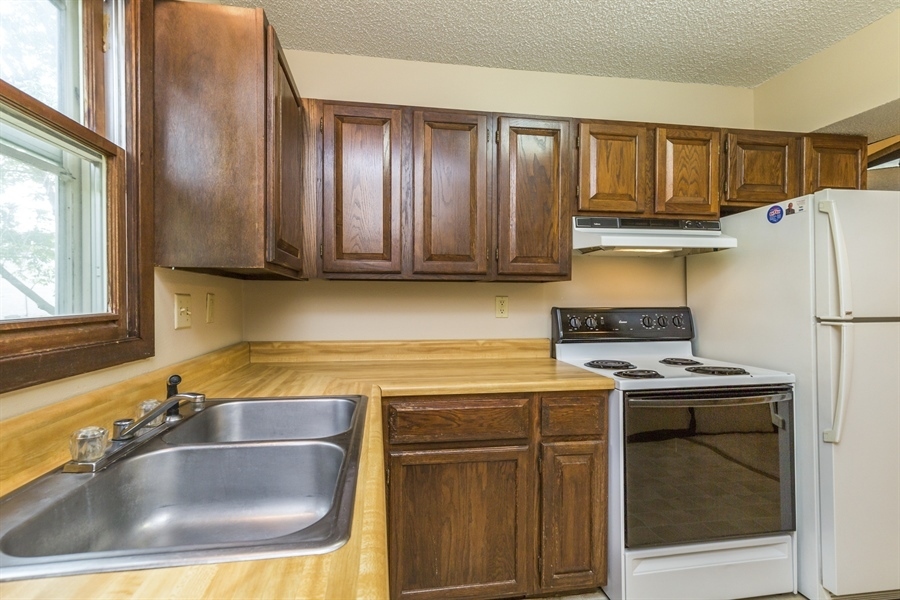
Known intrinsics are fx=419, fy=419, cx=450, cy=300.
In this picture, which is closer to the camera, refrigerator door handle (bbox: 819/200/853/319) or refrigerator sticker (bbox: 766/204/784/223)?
refrigerator door handle (bbox: 819/200/853/319)

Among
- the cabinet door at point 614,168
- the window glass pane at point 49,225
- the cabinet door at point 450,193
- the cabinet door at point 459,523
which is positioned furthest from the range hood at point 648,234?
the window glass pane at point 49,225

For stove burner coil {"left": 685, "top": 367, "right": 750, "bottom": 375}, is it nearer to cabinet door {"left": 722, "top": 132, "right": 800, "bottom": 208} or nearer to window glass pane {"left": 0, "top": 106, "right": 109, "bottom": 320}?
cabinet door {"left": 722, "top": 132, "right": 800, "bottom": 208}

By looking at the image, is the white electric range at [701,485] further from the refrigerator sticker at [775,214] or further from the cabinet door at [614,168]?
the cabinet door at [614,168]

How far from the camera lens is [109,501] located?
78cm

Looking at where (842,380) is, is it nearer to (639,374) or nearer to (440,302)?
(639,374)

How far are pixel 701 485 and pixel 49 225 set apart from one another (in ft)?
7.13

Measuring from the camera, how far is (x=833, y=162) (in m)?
2.09

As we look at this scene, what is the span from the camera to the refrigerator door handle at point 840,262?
1.56m

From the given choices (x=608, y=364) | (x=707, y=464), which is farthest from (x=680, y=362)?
(x=707, y=464)

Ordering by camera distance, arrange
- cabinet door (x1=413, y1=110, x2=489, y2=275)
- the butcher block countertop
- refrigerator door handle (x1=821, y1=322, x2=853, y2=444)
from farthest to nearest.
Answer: cabinet door (x1=413, y1=110, x2=489, y2=275) → refrigerator door handle (x1=821, y1=322, x2=853, y2=444) → the butcher block countertop

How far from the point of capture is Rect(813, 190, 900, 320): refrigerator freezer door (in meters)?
1.58

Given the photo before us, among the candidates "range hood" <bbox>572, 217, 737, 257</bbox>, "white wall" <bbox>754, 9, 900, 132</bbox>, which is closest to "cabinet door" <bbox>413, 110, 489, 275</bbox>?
"range hood" <bbox>572, 217, 737, 257</bbox>

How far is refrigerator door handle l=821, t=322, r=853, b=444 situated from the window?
2327 millimetres

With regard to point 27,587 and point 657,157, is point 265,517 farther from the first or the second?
point 657,157
